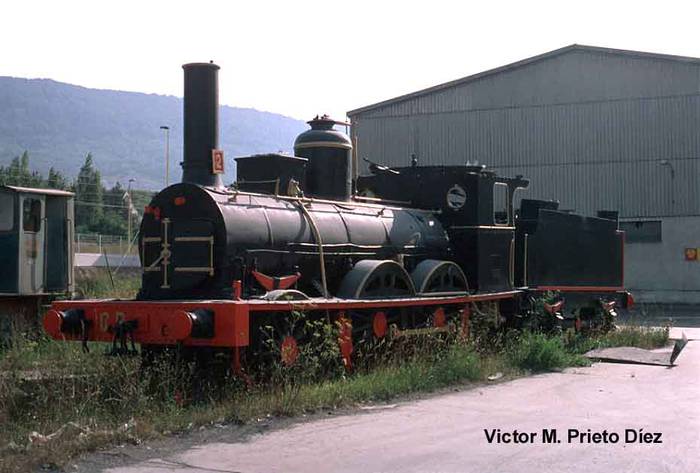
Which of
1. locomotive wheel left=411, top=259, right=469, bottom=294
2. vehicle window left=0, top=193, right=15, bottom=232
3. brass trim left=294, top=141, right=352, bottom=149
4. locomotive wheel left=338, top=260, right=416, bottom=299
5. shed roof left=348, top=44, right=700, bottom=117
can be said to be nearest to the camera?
locomotive wheel left=338, top=260, right=416, bottom=299

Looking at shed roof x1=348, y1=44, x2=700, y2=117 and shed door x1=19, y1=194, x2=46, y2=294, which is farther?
shed roof x1=348, y1=44, x2=700, y2=117

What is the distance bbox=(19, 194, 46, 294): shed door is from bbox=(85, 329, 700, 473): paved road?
27.7 ft

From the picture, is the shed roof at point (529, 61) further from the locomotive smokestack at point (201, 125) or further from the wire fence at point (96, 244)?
the locomotive smokestack at point (201, 125)

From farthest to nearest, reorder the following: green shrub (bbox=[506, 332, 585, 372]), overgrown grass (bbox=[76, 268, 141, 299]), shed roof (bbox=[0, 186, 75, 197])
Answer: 1. overgrown grass (bbox=[76, 268, 141, 299])
2. shed roof (bbox=[0, 186, 75, 197])
3. green shrub (bbox=[506, 332, 585, 372])

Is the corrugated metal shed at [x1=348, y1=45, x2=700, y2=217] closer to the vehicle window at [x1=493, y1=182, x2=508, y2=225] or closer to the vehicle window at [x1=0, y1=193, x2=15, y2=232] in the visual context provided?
the vehicle window at [x1=493, y1=182, x2=508, y2=225]

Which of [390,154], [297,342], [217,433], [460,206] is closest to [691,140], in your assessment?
[390,154]

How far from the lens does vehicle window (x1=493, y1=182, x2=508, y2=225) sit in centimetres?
1474

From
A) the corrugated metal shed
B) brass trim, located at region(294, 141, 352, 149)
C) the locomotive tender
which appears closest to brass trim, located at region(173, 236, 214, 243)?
the locomotive tender

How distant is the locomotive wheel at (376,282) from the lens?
11.1m

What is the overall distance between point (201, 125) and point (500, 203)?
6.30m

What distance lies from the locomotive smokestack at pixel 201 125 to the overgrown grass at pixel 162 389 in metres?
2.31

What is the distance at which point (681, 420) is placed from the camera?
8789mm

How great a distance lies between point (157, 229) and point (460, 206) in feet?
18.4

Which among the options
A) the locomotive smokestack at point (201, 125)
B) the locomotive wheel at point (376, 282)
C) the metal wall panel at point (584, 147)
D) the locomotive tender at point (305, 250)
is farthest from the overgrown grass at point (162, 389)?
the metal wall panel at point (584, 147)
